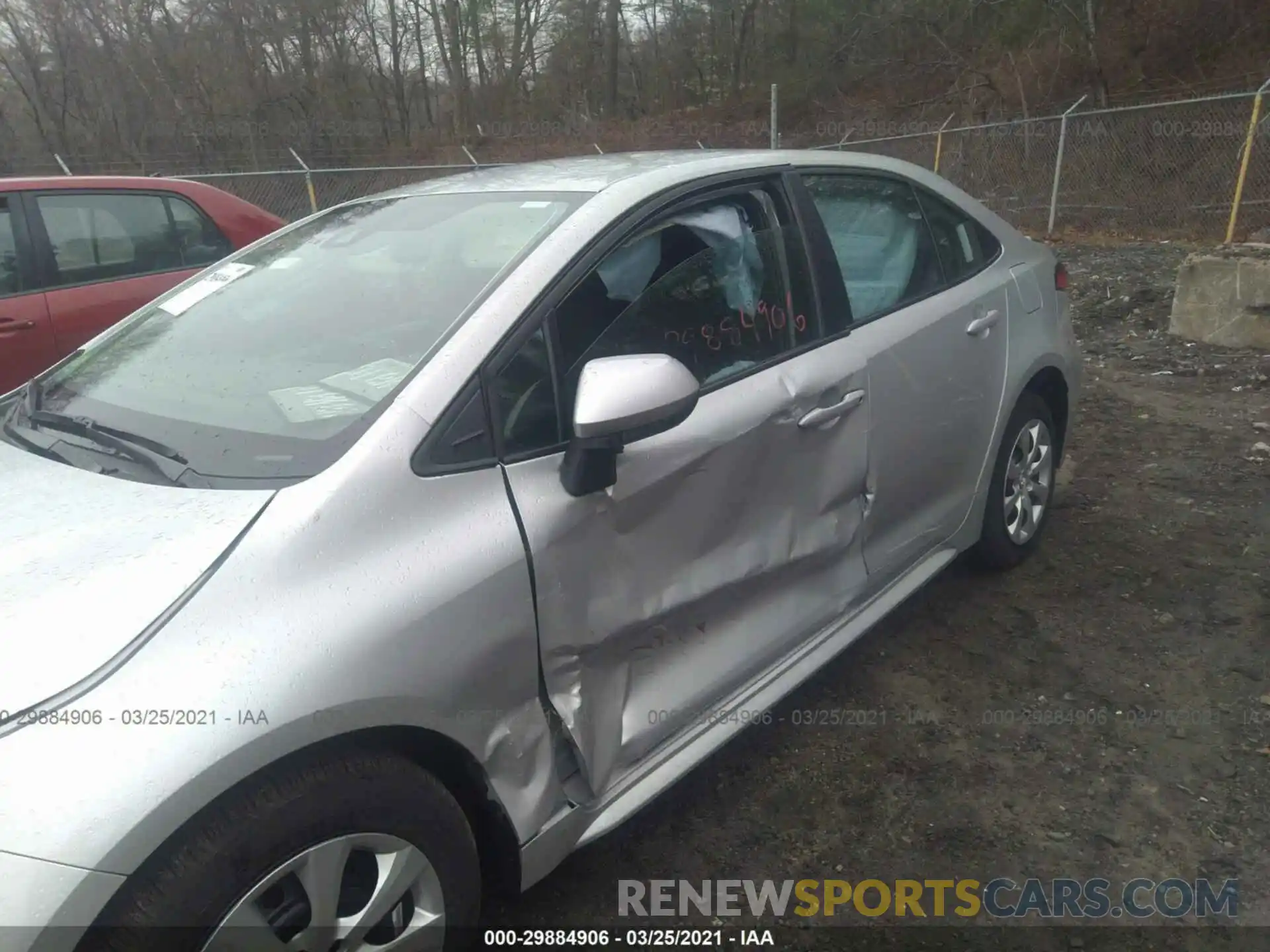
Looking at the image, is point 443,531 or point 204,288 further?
point 204,288

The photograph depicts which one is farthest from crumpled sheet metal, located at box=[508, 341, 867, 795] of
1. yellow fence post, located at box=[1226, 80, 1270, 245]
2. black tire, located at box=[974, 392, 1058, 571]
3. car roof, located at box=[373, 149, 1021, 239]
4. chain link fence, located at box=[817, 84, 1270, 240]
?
chain link fence, located at box=[817, 84, 1270, 240]

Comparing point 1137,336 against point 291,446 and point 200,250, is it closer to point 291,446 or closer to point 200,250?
point 200,250

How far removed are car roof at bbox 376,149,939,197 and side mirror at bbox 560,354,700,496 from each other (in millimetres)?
651

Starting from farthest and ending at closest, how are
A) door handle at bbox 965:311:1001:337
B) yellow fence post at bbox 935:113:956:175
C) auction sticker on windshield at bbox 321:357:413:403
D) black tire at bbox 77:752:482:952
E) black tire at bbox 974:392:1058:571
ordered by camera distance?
yellow fence post at bbox 935:113:956:175, black tire at bbox 974:392:1058:571, door handle at bbox 965:311:1001:337, auction sticker on windshield at bbox 321:357:413:403, black tire at bbox 77:752:482:952

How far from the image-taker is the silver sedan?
54.1 inches

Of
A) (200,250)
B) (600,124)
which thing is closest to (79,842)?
(200,250)

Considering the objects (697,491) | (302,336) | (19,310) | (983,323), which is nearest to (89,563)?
(302,336)

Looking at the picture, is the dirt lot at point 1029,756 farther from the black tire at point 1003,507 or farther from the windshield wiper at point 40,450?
the windshield wiper at point 40,450

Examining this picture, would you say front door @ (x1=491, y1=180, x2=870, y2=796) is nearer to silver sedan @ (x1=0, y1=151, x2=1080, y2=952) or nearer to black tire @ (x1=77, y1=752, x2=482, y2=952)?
silver sedan @ (x1=0, y1=151, x2=1080, y2=952)

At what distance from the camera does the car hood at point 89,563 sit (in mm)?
1392

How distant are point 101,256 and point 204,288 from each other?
2948 millimetres

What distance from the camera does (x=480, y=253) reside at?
2.19 metres

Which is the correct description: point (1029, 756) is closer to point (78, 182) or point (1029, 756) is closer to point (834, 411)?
point (834, 411)

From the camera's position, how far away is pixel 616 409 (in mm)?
1769
